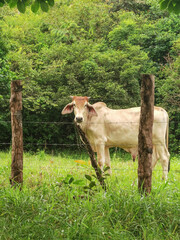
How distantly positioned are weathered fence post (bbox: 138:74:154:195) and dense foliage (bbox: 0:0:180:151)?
8868mm

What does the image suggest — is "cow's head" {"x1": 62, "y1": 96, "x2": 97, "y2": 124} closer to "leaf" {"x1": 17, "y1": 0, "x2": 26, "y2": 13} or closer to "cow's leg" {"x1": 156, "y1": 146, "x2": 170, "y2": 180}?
"cow's leg" {"x1": 156, "y1": 146, "x2": 170, "y2": 180}

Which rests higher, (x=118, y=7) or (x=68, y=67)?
(x=118, y=7)

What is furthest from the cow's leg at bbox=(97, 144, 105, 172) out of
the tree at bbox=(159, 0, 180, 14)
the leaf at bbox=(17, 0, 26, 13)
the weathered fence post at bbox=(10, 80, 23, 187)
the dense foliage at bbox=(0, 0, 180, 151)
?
the dense foliage at bbox=(0, 0, 180, 151)

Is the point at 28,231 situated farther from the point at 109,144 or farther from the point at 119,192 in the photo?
the point at 109,144

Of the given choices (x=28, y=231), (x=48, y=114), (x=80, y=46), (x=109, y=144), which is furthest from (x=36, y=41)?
(x=28, y=231)

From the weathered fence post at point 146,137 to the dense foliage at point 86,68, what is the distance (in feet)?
29.1

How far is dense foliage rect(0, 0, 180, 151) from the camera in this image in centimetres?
1502

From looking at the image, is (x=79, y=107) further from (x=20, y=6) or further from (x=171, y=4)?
(x=171, y=4)

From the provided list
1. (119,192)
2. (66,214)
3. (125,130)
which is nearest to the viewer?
(66,214)

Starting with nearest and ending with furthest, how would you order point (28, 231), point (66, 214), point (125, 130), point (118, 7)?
1. point (28, 231)
2. point (66, 214)
3. point (125, 130)
4. point (118, 7)

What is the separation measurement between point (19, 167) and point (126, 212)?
177 centimetres

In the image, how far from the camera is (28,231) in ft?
13.7

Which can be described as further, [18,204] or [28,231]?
[18,204]

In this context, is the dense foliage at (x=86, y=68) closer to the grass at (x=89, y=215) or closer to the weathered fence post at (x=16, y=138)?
the weathered fence post at (x=16, y=138)
